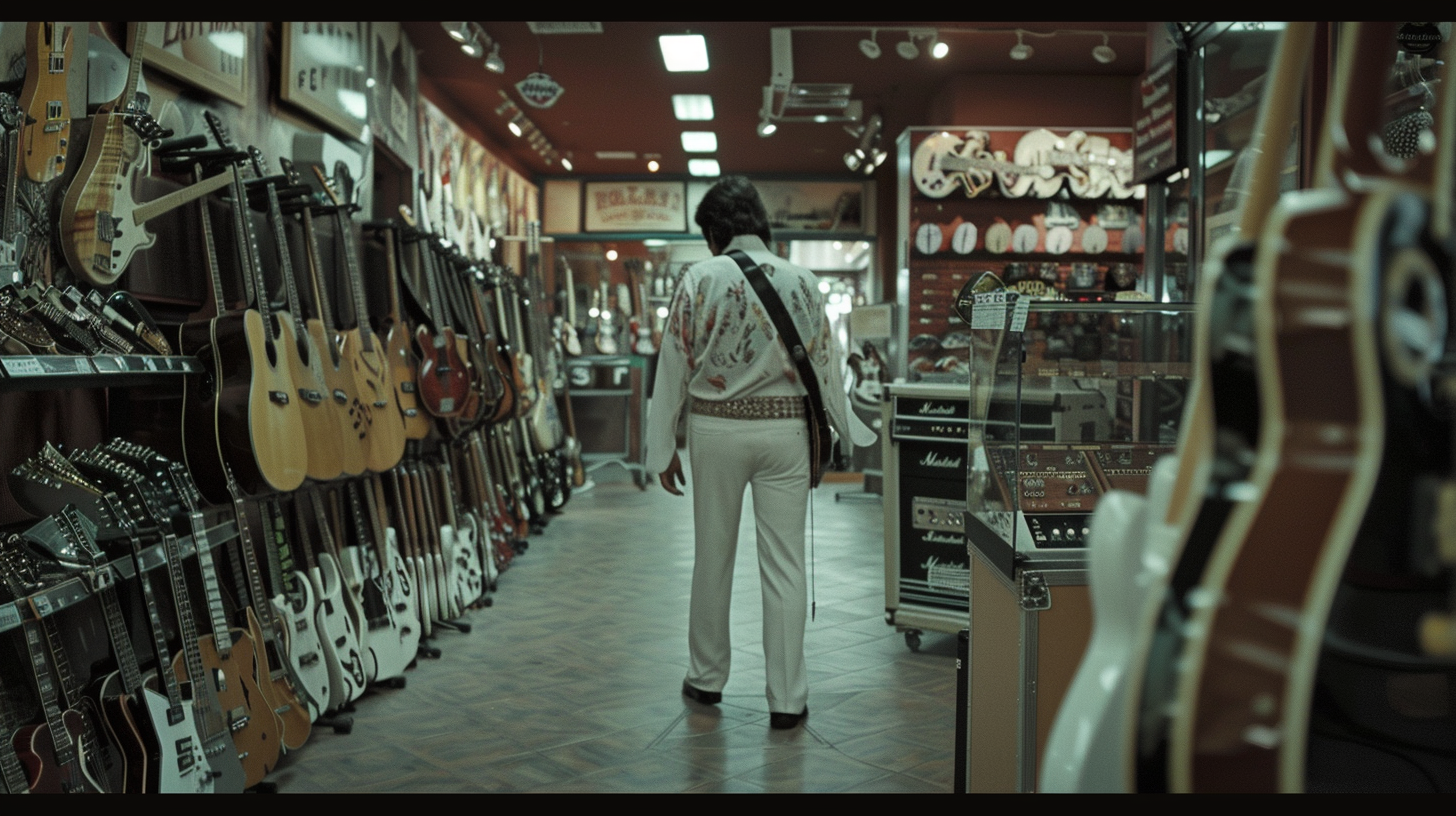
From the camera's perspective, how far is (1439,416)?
0.66 m

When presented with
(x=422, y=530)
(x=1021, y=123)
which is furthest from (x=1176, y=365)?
(x=1021, y=123)

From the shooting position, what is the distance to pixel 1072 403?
92.4 inches

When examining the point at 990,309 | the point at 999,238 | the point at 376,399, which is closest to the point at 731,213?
the point at 990,309

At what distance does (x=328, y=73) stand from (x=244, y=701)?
3.72 meters

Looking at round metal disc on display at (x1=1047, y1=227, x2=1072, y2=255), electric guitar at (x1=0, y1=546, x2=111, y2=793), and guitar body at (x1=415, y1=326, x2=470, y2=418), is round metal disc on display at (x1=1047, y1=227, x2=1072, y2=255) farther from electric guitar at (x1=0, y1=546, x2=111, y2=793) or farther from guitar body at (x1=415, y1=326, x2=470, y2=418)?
electric guitar at (x1=0, y1=546, x2=111, y2=793)

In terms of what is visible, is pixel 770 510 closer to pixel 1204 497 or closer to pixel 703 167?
pixel 1204 497

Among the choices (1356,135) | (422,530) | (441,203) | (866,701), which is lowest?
(866,701)

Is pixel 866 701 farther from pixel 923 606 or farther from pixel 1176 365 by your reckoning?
pixel 1176 365

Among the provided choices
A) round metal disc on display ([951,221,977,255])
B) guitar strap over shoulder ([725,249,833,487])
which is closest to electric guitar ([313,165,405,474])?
guitar strap over shoulder ([725,249,833,487])

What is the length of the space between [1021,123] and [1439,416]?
8.38 metres

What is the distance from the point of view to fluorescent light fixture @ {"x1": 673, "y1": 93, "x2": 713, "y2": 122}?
941cm

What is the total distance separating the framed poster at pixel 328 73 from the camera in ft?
16.5

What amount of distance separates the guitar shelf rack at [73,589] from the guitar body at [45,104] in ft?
2.71

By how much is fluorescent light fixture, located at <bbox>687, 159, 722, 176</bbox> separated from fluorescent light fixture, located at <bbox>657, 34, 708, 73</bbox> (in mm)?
4052
